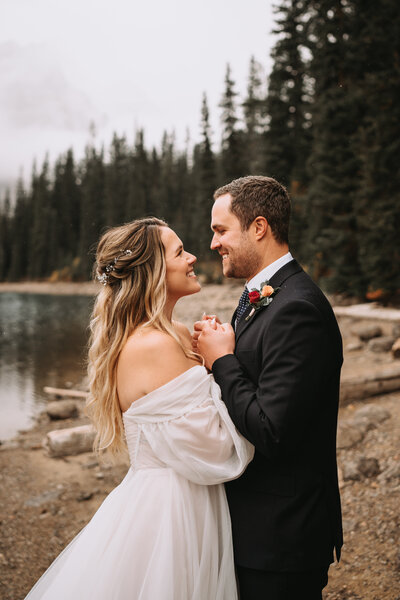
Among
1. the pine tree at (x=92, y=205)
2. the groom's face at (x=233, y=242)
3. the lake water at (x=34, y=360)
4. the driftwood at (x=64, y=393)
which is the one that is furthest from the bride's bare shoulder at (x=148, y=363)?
the pine tree at (x=92, y=205)

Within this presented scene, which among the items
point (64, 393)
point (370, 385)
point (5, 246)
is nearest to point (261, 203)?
point (370, 385)

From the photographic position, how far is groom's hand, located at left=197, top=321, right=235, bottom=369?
90.4 inches

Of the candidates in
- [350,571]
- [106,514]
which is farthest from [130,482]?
[350,571]

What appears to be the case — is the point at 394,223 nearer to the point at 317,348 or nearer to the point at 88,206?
the point at 317,348

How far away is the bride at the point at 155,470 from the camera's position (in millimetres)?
2135

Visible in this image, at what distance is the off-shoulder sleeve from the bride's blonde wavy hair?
391mm

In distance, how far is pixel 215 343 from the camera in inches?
91.4

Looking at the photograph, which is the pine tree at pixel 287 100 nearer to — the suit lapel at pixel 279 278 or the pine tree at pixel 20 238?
the suit lapel at pixel 279 278

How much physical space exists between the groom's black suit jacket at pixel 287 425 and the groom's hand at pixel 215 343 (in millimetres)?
50

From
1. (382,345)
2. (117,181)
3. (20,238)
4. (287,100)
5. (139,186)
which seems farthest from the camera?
(20,238)

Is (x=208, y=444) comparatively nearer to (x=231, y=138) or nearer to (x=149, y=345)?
(x=149, y=345)

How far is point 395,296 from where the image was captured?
52.7ft

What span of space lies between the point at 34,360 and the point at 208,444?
18218 millimetres

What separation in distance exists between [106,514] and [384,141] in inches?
627
